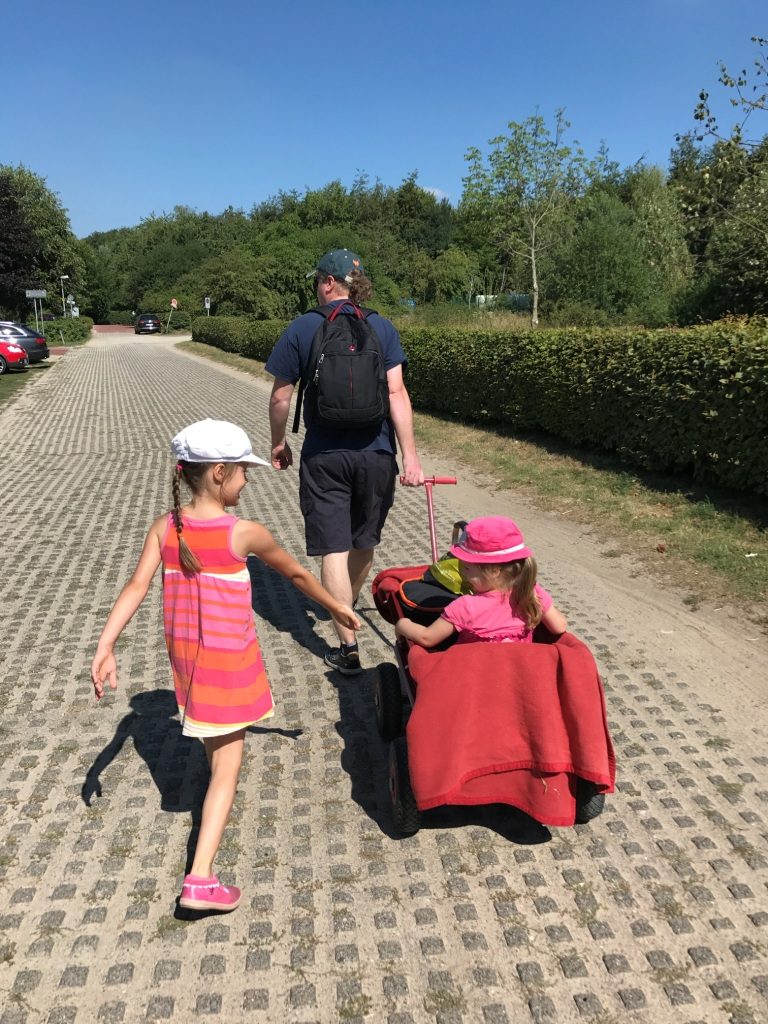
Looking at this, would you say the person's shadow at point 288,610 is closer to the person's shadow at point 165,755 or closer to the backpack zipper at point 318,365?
the person's shadow at point 165,755

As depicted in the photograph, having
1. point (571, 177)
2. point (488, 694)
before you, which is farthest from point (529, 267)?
point (488, 694)

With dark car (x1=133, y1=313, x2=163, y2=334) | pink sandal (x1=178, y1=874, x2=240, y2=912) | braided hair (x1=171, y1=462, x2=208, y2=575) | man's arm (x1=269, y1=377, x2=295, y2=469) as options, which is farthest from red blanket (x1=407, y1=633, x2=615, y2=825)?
dark car (x1=133, y1=313, x2=163, y2=334)

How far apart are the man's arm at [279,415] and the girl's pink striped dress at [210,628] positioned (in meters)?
1.49

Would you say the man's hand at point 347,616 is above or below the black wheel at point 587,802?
above

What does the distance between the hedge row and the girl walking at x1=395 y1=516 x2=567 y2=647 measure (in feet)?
15.5

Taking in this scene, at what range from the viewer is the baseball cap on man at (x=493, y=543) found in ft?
9.11

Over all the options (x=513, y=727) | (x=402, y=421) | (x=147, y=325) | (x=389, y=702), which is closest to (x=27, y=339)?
(x=402, y=421)

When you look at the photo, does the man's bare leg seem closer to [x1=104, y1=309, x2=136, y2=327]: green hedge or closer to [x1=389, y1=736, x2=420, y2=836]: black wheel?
[x1=389, y1=736, x2=420, y2=836]: black wheel

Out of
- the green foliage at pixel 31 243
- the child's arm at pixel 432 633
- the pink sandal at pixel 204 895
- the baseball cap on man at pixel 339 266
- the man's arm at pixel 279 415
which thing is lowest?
the pink sandal at pixel 204 895

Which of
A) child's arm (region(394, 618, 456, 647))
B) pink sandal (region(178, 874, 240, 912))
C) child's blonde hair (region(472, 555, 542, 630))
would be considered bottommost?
pink sandal (region(178, 874, 240, 912))

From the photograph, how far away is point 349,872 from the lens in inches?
106

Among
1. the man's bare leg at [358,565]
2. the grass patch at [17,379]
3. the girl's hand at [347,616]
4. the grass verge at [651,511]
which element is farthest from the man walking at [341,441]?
the grass patch at [17,379]

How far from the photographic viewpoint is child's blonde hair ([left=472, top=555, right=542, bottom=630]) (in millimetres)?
2803

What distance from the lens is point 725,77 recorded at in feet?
37.4
